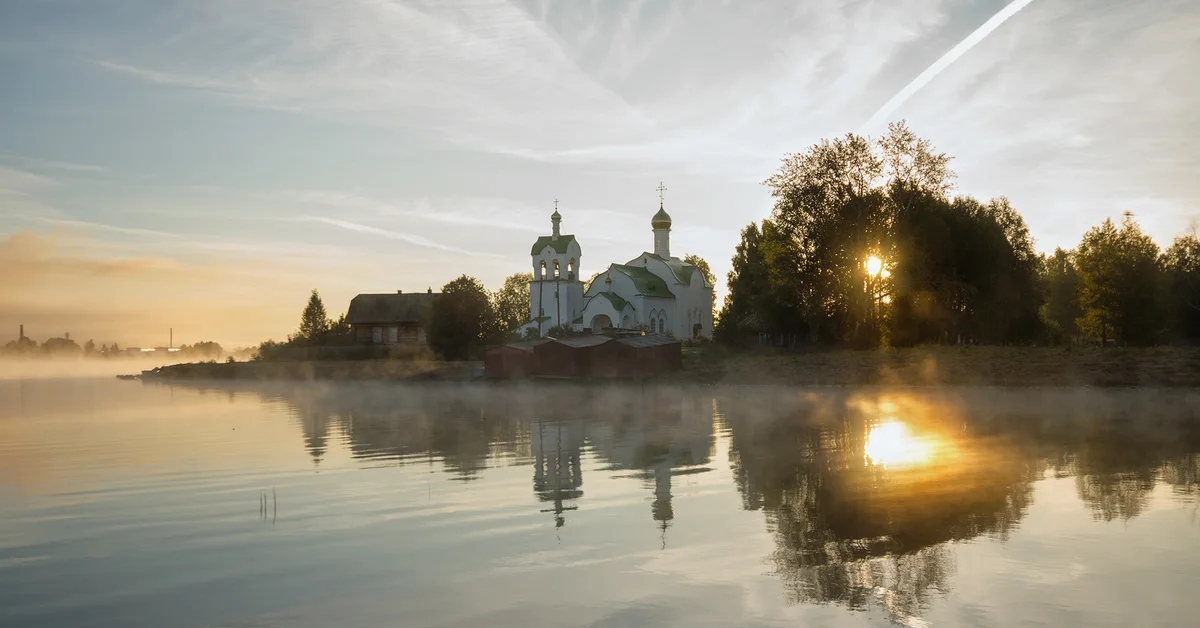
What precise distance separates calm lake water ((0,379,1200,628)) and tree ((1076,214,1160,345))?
52734mm

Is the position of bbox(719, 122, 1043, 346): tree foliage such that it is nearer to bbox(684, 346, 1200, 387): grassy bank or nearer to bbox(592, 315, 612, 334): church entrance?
bbox(684, 346, 1200, 387): grassy bank

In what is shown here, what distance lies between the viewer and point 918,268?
6075cm

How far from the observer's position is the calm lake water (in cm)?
962

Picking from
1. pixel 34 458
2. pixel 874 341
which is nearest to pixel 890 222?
pixel 874 341

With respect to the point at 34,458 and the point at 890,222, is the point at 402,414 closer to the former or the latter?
the point at 34,458

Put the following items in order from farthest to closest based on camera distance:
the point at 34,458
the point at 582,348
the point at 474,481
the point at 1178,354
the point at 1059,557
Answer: the point at 582,348 → the point at 1178,354 → the point at 34,458 → the point at 474,481 → the point at 1059,557

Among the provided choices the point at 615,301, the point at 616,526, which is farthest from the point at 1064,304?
the point at 616,526

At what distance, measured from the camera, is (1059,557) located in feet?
37.0

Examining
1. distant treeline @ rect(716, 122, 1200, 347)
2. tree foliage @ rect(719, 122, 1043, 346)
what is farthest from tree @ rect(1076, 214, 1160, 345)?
tree foliage @ rect(719, 122, 1043, 346)

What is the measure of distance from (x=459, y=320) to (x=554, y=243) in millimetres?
24327

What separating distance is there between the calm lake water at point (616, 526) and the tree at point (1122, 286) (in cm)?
5273

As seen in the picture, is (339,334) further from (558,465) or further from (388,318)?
(558,465)

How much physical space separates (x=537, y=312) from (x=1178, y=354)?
62.7 metres

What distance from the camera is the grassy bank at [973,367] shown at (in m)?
45.6
